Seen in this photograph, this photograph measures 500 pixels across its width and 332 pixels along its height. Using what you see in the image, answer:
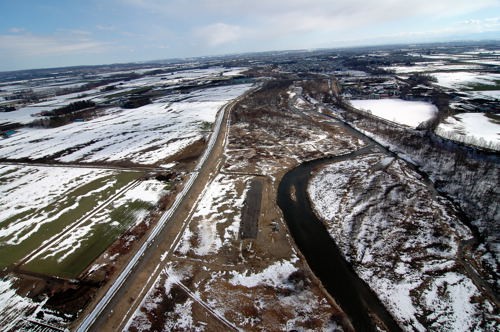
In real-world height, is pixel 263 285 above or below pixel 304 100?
below

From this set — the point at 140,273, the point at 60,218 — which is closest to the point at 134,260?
the point at 140,273

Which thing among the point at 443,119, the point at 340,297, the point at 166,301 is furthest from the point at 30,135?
the point at 443,119

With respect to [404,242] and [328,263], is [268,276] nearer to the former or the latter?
[328,263]

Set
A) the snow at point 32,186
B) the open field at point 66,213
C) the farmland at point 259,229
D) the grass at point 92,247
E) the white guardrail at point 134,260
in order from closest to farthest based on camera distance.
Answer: the white guardrail at point 134,260
the farmland at point 259,229
the grass at point 92,247
the open field at point 66,213
the snow at point 32,186

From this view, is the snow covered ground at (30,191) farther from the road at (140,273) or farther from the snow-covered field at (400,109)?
the snow-covered field at (400,109)

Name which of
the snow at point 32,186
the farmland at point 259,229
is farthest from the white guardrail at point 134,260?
the snow at point 32,186

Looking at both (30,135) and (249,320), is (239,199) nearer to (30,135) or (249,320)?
(249,320)
